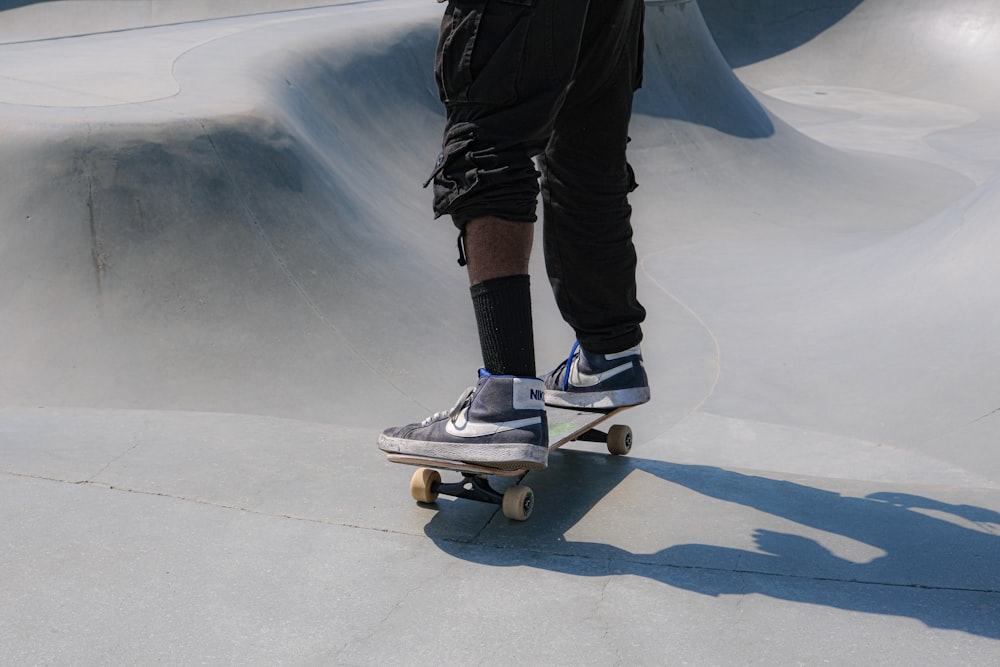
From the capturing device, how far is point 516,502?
2.14 m

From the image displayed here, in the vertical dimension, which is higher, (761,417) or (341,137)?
(341,137)

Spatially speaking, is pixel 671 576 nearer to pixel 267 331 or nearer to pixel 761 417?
pixel 267 331

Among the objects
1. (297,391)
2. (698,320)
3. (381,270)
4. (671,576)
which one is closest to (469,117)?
(671,576)

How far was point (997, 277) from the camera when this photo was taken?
16.1 ft

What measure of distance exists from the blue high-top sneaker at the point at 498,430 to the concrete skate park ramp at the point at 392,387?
6.6 inches

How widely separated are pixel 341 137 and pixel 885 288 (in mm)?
3873

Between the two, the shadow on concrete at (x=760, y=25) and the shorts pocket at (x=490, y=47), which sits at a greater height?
the shorts pocket at (x=490, y=47)

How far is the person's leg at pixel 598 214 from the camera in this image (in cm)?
237

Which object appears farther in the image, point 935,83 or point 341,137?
point 935,83

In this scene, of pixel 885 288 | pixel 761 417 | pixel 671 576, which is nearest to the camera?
pixel 671 576

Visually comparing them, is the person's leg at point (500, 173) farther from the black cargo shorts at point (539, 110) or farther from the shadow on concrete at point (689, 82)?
the shadow on concrete at point (689, 82)

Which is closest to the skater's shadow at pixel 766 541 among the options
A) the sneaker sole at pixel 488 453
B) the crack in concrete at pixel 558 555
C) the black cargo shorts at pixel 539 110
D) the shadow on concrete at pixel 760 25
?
the crack in concrete at pixel 558 555

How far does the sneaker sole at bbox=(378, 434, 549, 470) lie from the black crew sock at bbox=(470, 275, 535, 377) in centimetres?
16

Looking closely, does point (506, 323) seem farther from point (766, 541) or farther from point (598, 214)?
point (766, 541)
